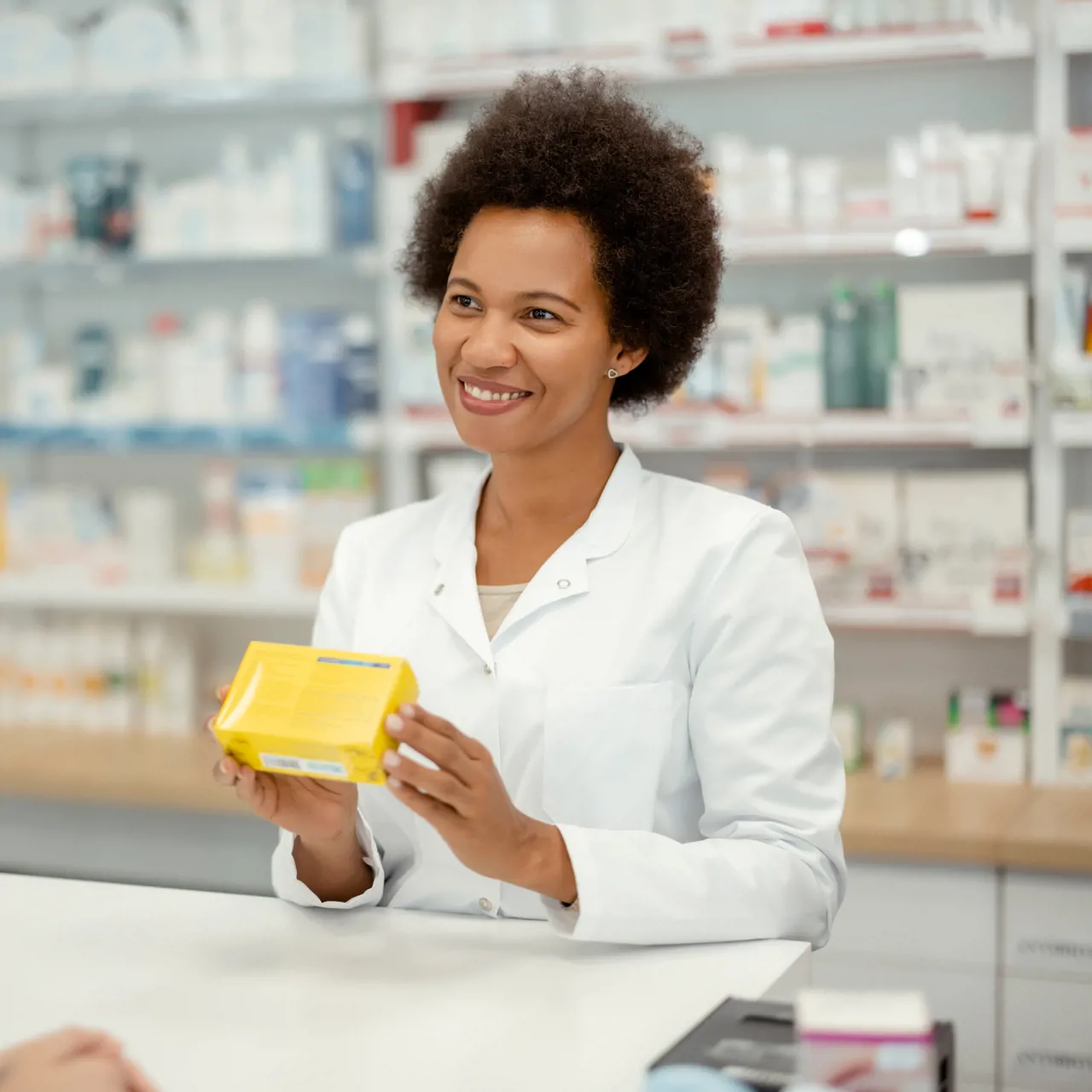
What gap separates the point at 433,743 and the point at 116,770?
8.26ft

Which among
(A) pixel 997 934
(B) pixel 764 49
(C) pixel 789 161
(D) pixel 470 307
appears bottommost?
(A) pixel 997 934

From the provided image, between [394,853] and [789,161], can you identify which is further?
[789,161]

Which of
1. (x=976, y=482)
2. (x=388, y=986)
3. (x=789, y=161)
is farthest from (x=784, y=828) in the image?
(x=789, y=161)

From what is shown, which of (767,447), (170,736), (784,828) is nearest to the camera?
(784,828)

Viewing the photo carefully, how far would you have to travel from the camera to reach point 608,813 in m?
1.73

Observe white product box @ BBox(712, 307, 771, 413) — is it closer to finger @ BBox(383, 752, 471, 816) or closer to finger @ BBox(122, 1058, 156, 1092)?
finger @ BBox(383, 752, 471, 816)

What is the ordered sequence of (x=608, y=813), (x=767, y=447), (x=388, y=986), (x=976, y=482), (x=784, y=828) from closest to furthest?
(x=388, y=986) < (x=784, y=828) < (x=608, y=813) < (x=976, y=482) < (x=767, y=447)

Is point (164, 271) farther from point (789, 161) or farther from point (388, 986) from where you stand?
point (388, 986)

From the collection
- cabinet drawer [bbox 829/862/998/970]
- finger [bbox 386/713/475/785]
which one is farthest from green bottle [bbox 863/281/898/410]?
finger [bbox 386/713/475/785]

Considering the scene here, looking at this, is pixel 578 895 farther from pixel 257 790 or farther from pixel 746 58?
pixel 746 58

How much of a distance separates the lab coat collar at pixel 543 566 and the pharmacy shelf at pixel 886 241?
1.47m

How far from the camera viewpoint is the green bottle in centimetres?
337

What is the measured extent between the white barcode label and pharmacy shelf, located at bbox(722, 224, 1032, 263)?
2.04m

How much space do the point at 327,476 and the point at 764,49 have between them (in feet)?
4.89
